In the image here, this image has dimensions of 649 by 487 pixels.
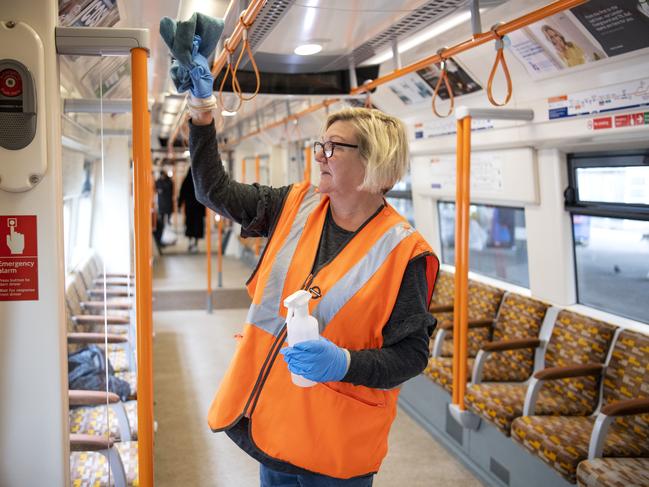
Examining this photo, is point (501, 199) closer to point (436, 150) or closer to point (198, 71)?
point (436, 150)

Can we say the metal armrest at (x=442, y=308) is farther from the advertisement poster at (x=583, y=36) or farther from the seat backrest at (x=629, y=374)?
the advertisement poster at (x=583, y=36)

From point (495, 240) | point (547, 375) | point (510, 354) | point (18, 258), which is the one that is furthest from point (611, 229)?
point (18, 258)

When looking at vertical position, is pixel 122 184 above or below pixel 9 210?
above

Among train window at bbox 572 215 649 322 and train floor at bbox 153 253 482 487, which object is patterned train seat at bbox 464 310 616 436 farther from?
train floor at bbox 153 253 482 487

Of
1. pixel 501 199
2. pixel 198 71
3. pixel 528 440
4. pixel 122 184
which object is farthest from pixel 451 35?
pixel 122 184

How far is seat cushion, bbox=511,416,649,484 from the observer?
3129mm

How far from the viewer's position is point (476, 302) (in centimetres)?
510

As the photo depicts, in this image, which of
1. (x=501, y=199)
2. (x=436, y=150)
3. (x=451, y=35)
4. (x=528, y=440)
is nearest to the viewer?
(x=528, y=440)

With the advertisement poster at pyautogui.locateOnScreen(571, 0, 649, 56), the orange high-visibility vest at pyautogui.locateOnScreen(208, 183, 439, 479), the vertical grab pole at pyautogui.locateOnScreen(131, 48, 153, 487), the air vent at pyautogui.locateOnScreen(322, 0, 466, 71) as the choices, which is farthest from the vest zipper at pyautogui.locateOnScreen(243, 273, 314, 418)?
the advertisement poster at pyautogui.locateOnScreen(571, 0, 649, 56)

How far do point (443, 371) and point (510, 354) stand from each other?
47cm

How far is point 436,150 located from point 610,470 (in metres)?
3.34

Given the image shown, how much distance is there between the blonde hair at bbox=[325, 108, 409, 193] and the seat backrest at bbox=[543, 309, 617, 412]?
8.16 ft

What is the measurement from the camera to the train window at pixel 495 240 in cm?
564

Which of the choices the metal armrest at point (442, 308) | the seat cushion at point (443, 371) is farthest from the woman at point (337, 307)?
the metal armrest at point (442, 308)
